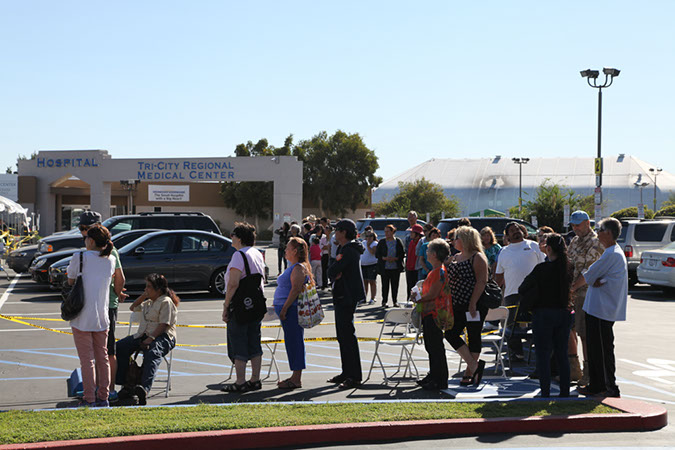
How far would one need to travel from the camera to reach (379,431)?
643cm

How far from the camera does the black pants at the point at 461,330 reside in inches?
335

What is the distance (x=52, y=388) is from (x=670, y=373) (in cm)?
732

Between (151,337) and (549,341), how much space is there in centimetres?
411

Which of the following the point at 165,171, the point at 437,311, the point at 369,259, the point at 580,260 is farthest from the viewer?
the point at 165,171

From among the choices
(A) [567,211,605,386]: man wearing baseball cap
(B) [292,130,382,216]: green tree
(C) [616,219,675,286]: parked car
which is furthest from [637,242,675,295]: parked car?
(B) [292,130,382,216]: green tree

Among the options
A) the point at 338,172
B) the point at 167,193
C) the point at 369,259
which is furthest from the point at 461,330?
the point at 338,172

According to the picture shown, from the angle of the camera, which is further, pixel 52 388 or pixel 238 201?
pixel 238 201

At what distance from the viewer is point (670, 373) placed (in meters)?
9.55

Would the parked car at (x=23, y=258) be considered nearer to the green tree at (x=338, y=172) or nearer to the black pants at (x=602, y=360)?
the black pants at (x=602, y=360)

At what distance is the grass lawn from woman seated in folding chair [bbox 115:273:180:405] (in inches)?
35.8

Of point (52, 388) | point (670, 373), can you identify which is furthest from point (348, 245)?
point (670, 373)

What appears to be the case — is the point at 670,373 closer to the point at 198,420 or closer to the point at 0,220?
the point at 198,420

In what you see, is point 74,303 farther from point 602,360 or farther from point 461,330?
point 602,360

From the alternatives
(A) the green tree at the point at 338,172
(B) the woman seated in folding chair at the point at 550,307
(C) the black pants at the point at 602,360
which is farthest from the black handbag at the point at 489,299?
(A) the green tree at the point at 338,172
